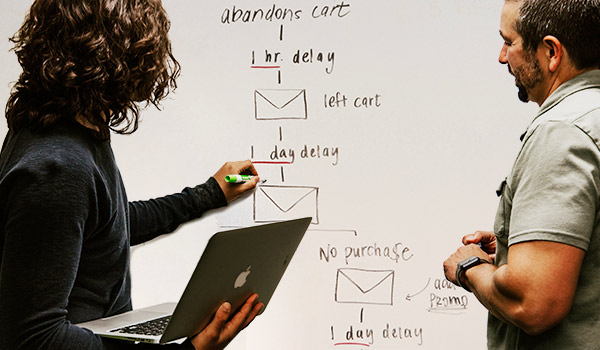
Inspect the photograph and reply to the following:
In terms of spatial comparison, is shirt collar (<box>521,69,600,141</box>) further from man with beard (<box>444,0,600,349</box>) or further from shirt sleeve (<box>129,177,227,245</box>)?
shirt sleeve (<box>129,177,227,245</box>)

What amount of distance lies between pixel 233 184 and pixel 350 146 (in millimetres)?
285

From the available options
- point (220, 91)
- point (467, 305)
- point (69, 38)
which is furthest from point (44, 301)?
point (467, 305)

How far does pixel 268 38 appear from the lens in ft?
4.57

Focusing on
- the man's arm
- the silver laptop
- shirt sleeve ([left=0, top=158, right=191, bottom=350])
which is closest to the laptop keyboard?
the silver laptop

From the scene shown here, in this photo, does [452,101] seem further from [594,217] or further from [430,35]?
[594,217]

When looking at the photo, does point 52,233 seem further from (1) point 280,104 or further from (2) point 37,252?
(1) point 280,104

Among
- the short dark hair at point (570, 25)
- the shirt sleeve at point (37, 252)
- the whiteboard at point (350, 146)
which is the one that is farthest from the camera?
the whiteboard at point (350, 146)

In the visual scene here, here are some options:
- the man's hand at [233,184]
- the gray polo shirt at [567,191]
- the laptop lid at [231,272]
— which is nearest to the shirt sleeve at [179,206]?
the man's hand at [233,184]

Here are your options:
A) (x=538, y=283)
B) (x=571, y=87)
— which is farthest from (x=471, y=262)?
(x=571, y=87)

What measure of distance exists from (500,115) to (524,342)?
557 millimetres

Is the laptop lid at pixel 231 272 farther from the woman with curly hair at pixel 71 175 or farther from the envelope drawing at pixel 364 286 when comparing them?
the envelope drawing at pixel 364 286

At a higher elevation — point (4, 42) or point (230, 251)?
point (4, 42)

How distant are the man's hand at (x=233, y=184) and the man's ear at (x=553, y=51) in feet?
2.27

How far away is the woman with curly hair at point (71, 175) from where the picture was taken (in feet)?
2.59
